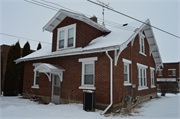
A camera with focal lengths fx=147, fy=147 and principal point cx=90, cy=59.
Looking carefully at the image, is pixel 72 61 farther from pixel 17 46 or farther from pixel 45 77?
pixel 17 46

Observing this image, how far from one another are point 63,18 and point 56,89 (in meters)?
5.81

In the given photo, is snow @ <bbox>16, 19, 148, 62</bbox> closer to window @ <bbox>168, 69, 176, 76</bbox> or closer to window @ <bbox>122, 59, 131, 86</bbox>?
window @ <bbox>122, 59, 131, 86</bbox>

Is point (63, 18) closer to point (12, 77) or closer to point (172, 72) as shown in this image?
point (12, 77)

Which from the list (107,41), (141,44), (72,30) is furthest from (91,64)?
(141,44)

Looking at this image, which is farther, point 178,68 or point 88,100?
point 178,68

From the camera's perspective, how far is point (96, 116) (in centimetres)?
736

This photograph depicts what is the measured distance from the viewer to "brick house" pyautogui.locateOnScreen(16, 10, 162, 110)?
8711 millimetres

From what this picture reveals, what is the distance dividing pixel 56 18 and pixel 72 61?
4.07 m

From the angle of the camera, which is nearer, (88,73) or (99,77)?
(99,77)

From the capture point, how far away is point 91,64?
971 centimetres

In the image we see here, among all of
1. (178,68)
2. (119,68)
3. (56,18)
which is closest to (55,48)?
(56,18)

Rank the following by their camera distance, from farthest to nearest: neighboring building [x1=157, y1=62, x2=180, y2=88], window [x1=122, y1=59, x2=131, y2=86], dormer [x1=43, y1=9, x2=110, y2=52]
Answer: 1. neighboring building [x1=157, y1=62, x2=180, y2=88]
2. dormer [x1=43, y1=9, x2=110, y2=52]
3. window [x1=122, y1=59, x2=131, y2=86]

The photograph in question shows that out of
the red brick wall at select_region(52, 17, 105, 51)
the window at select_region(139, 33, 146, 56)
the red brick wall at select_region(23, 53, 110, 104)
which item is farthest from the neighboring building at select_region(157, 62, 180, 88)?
the red brick wall at select_region(23, 53, 110, 104)

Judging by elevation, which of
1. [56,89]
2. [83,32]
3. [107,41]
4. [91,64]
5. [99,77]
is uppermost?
[83,32]
